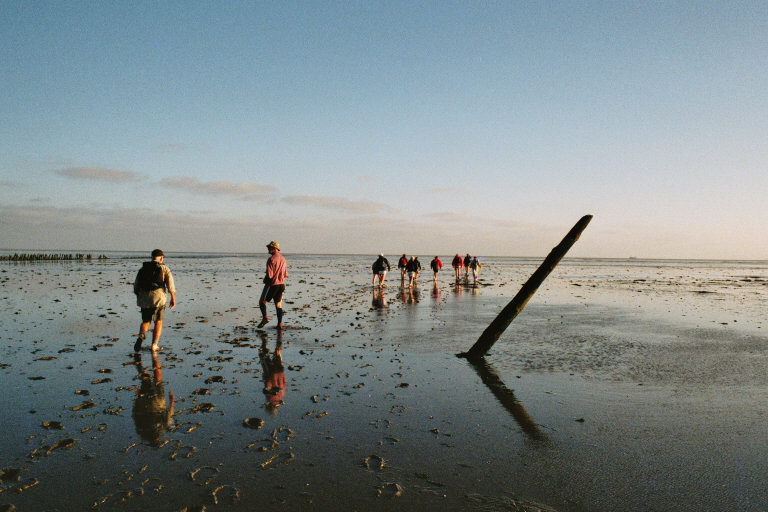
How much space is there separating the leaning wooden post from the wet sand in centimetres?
47

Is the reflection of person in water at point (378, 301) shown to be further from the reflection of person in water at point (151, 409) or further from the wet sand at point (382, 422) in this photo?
the reflection of person in water at point (151, 409)

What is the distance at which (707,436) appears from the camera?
5.79 metres

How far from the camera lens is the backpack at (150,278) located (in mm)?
10359

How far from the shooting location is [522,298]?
9.93 m

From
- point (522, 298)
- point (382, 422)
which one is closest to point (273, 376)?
point (382, 422)

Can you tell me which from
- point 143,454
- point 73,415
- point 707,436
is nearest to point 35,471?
point 143,454

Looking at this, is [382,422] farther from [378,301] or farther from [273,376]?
[378,301]

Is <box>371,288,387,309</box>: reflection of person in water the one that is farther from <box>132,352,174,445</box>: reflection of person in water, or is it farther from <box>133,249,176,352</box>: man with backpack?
<box>132,352,174,445</box>: reflection of person in water

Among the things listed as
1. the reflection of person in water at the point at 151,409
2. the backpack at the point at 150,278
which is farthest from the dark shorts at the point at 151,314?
the reflection of person in water at the point at 151,409

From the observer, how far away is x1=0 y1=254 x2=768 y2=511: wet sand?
4.28 m

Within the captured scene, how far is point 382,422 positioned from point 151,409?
10.9 feet

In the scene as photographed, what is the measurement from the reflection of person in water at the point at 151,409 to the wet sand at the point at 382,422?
0.13 feet

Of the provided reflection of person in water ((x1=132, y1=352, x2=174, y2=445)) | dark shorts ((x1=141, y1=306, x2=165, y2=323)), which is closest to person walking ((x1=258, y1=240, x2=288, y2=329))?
dark shorts ((x1=141, y1=306, x2=165, y2=323))

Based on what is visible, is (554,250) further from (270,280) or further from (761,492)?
(270,280)
